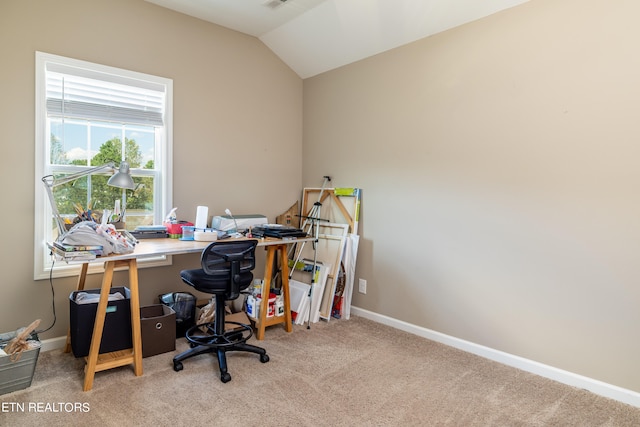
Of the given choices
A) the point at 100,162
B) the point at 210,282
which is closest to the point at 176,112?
the point at 100,162

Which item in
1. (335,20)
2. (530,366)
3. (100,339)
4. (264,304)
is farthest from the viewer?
(335,20)

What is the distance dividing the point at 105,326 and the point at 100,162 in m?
1.35

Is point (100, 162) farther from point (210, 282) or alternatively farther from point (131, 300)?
point (210, 282)

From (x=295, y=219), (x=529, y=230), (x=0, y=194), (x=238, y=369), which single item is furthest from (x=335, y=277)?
(x=0, y=194)

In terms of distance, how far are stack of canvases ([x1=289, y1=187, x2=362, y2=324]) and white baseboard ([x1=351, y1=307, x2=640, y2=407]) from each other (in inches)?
20.3

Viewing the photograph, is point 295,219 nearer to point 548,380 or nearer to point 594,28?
point 548,380

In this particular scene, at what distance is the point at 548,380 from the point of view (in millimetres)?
2488

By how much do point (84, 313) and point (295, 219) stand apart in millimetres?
2291

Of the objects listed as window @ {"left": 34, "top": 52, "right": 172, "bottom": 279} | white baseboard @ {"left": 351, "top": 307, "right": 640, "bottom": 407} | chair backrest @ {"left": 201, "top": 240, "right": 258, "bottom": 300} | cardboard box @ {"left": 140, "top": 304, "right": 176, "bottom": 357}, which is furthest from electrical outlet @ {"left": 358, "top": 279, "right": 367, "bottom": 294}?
window @ {"left": 34, "top": 52, "right": 172, "bottom": 279}

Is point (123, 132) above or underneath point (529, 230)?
above

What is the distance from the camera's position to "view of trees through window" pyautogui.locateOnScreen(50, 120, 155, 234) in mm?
2881

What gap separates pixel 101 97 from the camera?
3.00 metres

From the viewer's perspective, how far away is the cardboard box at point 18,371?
85.7 inches

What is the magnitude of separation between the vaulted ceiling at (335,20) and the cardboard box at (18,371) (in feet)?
9.30
